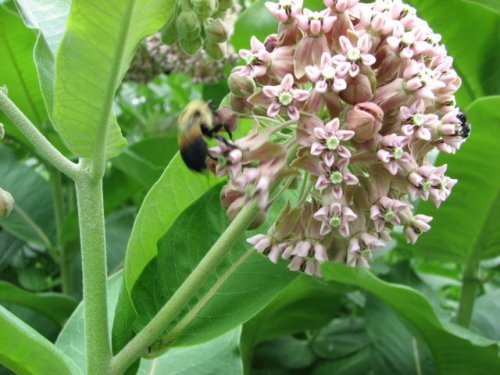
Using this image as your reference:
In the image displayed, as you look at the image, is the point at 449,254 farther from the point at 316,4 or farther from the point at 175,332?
the point at 175,332

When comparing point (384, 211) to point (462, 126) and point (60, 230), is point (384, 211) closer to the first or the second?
point (462, 126)

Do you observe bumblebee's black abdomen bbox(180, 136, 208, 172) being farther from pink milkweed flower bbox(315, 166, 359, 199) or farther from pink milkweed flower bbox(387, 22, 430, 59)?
pink milkweed flower bbox(387, 22, 430, 59)

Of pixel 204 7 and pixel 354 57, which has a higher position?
pixel 354 57

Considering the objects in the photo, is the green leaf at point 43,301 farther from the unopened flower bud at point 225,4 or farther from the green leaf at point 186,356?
the unopened flower bud at point 225,4

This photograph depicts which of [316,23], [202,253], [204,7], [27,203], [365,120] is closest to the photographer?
[365,120]

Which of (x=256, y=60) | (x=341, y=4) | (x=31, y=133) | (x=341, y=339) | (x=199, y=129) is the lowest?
(x=341, y=339)

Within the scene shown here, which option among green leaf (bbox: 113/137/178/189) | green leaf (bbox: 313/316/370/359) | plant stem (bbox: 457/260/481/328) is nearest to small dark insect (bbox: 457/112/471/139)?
plant stem (bbox: 457/260/481/328)

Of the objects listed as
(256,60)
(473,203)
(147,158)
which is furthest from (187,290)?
A: (147,158)
